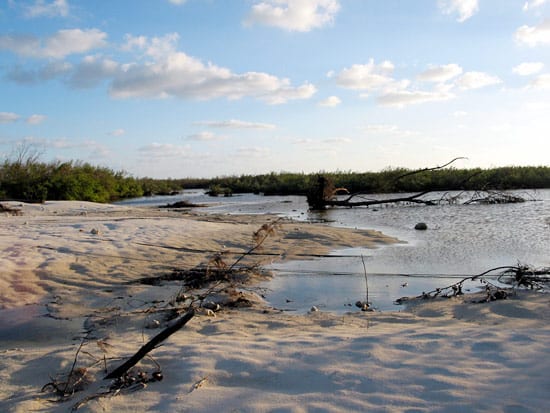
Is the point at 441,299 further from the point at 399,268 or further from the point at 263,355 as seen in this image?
the point at 263,355

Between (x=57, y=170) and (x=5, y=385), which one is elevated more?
(x=57, y=170)

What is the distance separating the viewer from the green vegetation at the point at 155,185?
85.0ft

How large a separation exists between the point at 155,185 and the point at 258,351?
48856 millimetres

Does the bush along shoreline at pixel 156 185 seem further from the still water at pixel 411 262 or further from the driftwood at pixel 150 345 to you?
the driftwood at pixel 150 345

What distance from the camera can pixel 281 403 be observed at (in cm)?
312

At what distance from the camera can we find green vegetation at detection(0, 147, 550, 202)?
85.0 feet

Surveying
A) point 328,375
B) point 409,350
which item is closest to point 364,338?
point 409,350

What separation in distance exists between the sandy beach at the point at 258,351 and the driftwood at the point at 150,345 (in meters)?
0.14

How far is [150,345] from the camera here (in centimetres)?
345

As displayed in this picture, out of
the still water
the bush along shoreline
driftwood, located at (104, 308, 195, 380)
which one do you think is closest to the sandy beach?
driftwood, located at (104, 308, 195, 380)

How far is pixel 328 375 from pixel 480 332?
170 centimetres

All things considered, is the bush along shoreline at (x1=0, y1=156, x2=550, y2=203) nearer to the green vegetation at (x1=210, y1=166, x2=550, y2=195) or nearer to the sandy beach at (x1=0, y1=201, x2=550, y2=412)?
the green vegetation at (x1=210, y1=166, x2=550, y2=195)

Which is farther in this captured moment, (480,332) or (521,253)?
(521,253)

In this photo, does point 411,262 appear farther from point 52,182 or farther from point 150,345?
point 52,182
